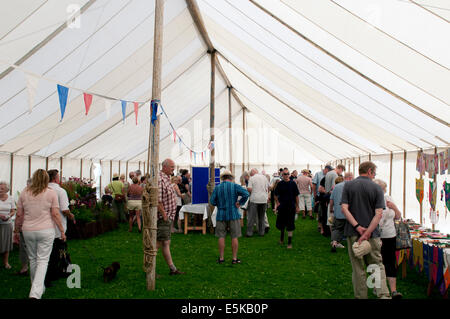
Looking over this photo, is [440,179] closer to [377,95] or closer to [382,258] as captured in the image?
[377,95]

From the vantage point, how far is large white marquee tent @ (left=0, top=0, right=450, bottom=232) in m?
4.44

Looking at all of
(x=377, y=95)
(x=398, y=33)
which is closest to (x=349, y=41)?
(x=398, y=33)

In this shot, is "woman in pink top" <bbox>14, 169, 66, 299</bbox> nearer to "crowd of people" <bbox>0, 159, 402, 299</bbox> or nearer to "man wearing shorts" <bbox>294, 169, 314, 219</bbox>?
"crowd of people" <bbox>0, 159, 402, 299</bbox>

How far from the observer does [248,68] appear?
9672mm

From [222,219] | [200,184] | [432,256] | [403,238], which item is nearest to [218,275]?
[222,219]

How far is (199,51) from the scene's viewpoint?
33.2 ft

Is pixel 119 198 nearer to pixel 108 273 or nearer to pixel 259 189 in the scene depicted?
pixel 259 189

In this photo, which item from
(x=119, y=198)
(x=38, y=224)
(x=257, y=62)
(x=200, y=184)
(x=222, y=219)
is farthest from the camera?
(x=119, y=198)

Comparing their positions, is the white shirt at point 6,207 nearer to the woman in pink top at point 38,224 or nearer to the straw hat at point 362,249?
the woman in pink top at point 38,224

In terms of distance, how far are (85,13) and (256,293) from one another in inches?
165

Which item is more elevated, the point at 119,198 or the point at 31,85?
the point at 31,85

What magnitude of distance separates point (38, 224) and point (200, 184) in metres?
5.94

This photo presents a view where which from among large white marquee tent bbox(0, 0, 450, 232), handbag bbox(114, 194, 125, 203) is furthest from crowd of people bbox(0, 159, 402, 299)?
handbag bbox(114, 194, 125, 203)
